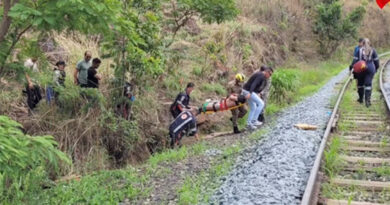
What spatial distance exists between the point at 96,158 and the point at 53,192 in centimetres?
215

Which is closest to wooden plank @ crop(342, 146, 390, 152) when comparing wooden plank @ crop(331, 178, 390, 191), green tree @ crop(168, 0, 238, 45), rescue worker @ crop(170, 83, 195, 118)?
wooden plank @ crop(331, 178, 390, 191)

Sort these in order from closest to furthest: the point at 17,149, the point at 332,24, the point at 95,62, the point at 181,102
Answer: the point at 17,149 < the point at 95,62 < the point at 181,102 < the point at 332,24

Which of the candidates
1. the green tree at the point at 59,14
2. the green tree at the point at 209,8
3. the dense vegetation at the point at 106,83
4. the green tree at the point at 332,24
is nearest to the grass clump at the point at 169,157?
the dense vegetation at the point at 106,83

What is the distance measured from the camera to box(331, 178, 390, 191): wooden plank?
18.2 ft

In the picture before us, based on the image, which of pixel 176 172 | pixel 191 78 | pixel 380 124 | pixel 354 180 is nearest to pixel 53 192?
pixel 176 172

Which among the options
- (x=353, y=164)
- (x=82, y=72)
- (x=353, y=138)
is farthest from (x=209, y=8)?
(x=353, y=164)

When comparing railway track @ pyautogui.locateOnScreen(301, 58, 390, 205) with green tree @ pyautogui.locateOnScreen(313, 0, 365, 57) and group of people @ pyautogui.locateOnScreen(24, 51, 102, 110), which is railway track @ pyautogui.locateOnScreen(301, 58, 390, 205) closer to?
group of people @ pyautogui.locateOnScreen(24, 51, 102, 110)

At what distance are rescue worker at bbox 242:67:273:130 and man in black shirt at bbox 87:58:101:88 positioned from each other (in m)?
3.42

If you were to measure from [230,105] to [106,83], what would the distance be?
2.95m

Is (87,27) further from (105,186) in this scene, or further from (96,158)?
(96,158)

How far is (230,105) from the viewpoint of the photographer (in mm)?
10609

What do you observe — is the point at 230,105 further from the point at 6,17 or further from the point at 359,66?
the point at 6,17

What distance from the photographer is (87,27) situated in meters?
4.93

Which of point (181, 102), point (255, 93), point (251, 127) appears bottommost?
point (251, 127)
